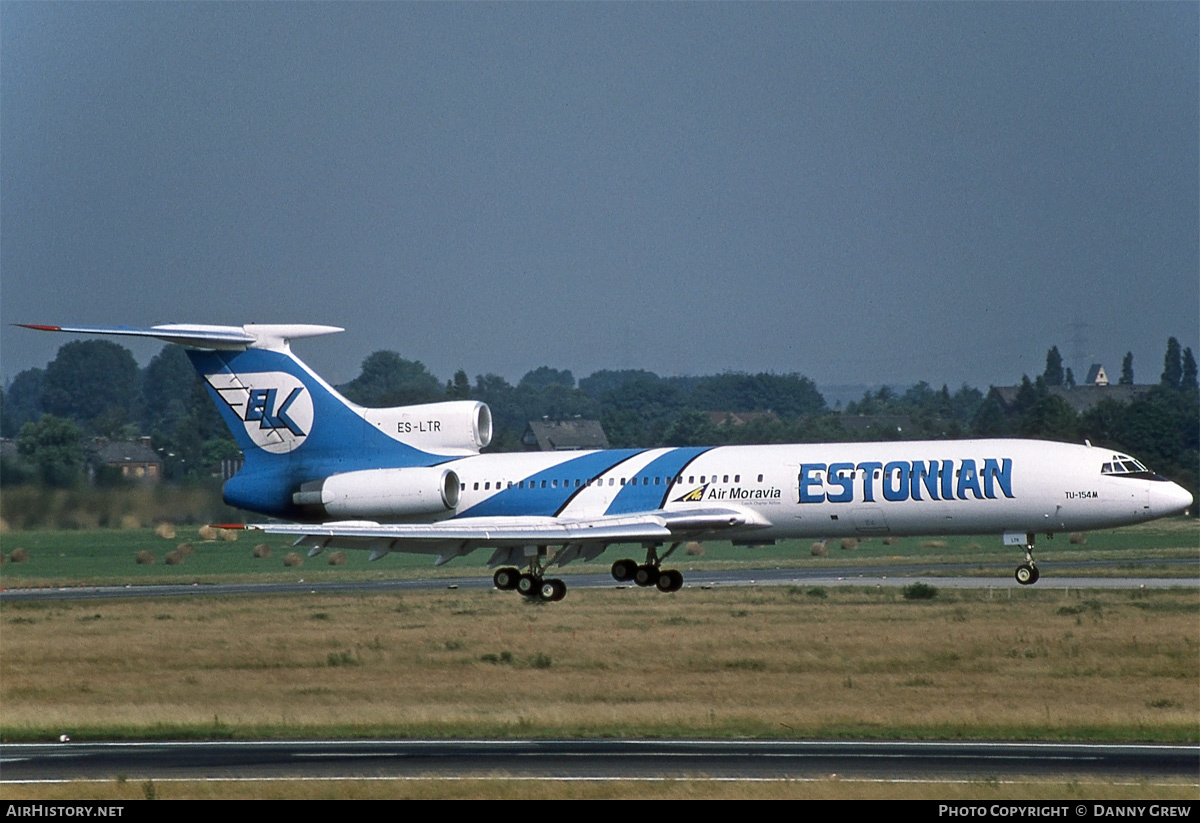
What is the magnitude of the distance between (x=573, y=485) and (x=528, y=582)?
306cm

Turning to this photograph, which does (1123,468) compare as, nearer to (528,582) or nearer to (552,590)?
(552,590)

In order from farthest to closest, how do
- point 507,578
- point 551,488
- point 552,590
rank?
point 552,590 → point 507,578 → point 551,488

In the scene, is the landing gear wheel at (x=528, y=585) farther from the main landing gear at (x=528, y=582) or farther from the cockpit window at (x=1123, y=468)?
the cockpit window at (x=1123, y=468)

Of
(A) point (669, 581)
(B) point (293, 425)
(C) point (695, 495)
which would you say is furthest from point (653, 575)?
(B) point (293, 425)

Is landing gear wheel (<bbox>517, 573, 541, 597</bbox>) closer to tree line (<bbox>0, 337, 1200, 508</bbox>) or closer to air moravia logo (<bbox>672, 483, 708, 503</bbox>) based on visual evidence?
air moravia logo (<bbox>672, 483, 708, 503</bbox>)

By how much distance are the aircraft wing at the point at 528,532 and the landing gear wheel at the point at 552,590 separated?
2486mm

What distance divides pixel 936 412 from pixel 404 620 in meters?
79.1

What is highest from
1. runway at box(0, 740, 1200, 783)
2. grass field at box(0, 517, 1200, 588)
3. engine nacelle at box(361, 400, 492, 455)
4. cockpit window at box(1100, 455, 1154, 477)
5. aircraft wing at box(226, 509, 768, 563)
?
engine nacelle at box(361, 400, 492, 455)

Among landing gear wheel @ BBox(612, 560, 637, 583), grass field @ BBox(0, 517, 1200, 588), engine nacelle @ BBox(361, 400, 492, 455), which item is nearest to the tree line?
grass field @ BBox(0, 517, 1200, 588)

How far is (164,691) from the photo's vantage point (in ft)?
110

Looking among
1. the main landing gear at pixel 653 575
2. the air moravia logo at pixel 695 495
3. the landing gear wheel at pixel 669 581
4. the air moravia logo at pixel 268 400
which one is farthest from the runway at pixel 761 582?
the air moravia logo at pixel 695 495

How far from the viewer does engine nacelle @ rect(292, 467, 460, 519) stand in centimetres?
4219

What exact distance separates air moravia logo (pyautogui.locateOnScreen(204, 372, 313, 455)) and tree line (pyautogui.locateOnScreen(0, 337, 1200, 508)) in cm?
874

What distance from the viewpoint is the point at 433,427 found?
143ft
